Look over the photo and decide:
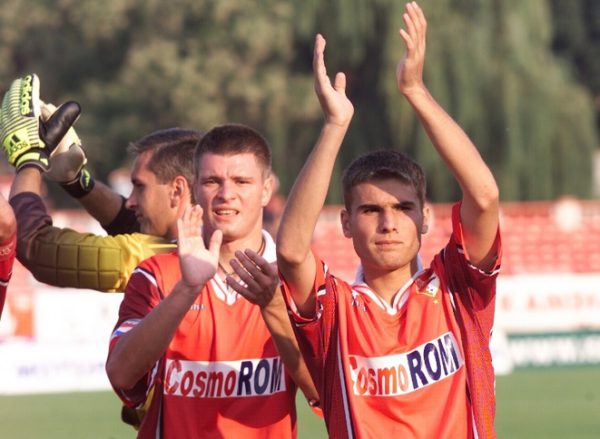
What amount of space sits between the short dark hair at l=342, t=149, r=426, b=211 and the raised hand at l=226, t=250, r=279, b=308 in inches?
17.1

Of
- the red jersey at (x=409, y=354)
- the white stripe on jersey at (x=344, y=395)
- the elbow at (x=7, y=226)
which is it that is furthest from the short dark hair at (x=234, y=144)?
the white stripe on jersey at (x=344, y=395)

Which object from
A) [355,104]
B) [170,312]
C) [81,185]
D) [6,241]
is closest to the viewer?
[170,312]

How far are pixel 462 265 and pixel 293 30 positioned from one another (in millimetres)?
28368

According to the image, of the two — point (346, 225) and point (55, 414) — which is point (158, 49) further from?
point (346, 225)

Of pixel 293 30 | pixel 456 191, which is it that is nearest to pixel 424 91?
pixel 456 191

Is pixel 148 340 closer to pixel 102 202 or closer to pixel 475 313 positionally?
pixel 475 313

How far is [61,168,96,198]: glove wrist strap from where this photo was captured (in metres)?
5.59

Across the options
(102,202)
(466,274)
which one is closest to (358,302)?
(466,274)

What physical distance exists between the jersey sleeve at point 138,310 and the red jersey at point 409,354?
607 millimetres

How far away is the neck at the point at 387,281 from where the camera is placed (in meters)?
4.52

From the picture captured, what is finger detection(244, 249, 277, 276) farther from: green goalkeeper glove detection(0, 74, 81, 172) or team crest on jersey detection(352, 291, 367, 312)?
green goalkeeper glove detection(0, 74, 81, 172)

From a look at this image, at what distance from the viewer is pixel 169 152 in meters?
5.30

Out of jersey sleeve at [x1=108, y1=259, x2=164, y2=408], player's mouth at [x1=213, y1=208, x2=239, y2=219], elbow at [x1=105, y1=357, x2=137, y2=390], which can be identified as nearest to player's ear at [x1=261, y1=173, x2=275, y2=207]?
player's mouth at [x1=213, y1=208, x2=239, y2=219]

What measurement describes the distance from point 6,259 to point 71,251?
0.53 metres
